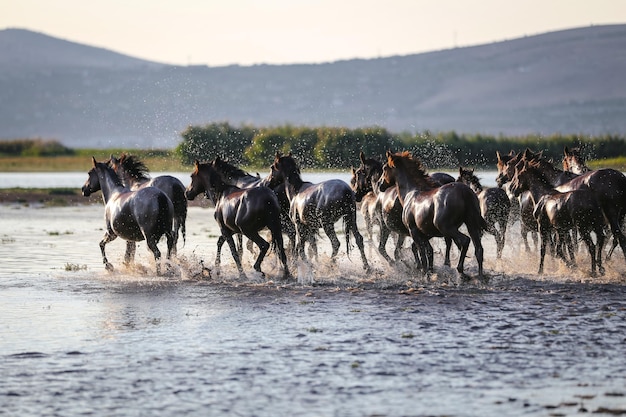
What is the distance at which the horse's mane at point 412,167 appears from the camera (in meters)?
16.9

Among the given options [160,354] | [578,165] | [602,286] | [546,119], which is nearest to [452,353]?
[160,354]

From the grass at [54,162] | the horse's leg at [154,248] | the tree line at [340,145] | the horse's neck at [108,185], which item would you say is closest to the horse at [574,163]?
the horse's leg at [154,248]

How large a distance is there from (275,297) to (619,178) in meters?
5.38

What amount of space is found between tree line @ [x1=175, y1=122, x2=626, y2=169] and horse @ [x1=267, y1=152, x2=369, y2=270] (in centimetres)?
2740

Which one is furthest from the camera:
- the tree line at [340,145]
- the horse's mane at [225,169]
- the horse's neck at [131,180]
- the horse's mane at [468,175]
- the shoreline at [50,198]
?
the tree line at [340,145]

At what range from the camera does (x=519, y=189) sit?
17.5m

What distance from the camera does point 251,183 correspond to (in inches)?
752

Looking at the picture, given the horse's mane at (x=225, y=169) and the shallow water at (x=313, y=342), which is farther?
the horse's mane at (x=225, y=169)

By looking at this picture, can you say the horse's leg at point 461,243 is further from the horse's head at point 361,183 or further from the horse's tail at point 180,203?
the horse's tail at point 180,203

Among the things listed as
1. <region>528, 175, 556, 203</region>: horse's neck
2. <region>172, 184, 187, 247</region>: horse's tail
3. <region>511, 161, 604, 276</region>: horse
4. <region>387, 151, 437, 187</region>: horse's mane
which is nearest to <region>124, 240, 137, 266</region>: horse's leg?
<region>172, 184, 187, 247</region>: horse's tail

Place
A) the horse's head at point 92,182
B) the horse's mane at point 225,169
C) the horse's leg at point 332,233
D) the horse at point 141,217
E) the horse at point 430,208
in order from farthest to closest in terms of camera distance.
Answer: the horse's head at point 92,182 → the horse's mane at point 225,169 → the horse's leg at point 332,233 → the horse at point 141,217 → the horse at point 430,208

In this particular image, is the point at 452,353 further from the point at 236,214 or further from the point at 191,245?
the point at 191,245

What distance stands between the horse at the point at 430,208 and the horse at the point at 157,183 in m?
3.54

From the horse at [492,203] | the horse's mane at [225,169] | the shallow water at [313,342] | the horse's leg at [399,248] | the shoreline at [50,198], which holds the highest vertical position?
the horse's mane at [225,169]
